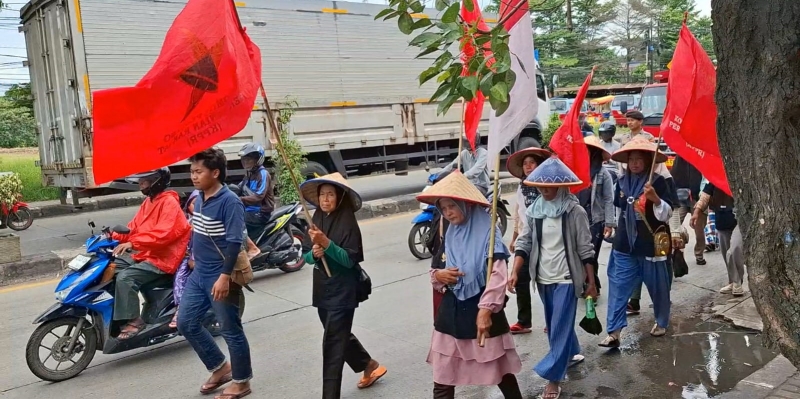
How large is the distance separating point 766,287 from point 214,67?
2777 mm

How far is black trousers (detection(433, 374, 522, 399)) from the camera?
3.64 meters

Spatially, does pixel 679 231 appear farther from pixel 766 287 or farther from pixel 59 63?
pixel 59 63

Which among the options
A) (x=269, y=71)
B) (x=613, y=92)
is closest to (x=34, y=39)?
(x=269, y=71)

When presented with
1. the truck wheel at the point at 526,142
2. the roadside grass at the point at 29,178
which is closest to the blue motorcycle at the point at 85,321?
the roadside grass at the point at 29,178

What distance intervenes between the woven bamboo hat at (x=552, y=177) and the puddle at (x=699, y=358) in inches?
55.9

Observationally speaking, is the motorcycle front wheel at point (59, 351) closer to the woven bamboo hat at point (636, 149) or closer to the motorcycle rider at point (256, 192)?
the motorcycle rider at point (256, 192)

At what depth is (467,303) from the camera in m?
3.64

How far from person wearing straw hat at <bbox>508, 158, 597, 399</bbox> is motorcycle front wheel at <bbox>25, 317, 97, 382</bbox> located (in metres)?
3.04

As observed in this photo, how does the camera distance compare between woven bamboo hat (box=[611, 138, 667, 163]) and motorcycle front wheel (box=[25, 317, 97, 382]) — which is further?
woven bamboo hat (box=[611, 138, 667, 163])

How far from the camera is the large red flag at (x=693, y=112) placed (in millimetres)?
4039

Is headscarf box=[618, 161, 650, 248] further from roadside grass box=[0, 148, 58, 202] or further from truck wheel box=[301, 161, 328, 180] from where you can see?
roadside grass box=[0, 148, 58, 202]

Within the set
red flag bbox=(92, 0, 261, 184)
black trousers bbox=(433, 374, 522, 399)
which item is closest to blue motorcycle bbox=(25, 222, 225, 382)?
red flag bbox=(92, 0, 261, 184)

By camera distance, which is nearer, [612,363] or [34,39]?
[612,363]

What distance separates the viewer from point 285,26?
12.1 metres
